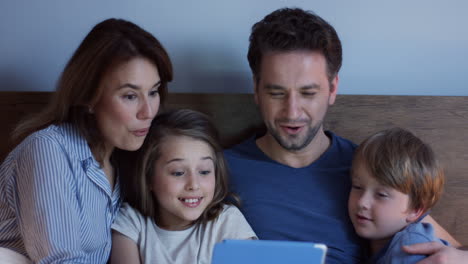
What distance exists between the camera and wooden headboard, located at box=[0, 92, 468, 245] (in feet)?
5.74

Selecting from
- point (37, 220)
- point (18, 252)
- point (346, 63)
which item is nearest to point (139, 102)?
point (37, 220)

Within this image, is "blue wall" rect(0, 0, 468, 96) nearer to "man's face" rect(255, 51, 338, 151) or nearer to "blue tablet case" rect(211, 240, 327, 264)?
"man's face" rect(255, 51, 338, 151)

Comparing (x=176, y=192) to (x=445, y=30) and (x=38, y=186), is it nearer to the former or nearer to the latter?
(x=38, y=186)

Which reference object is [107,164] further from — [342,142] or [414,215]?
[414,215]

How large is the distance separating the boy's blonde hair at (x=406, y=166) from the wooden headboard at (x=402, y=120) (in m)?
0.29

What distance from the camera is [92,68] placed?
135 cm

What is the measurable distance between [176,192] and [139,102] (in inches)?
10.9

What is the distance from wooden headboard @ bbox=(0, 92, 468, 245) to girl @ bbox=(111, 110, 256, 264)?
237 mm

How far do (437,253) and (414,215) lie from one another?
15 centimetres

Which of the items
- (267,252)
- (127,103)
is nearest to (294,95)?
(127,103)

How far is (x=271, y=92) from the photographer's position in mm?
1564

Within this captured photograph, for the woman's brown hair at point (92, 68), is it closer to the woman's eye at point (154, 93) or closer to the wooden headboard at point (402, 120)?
the woman's eye at point (154, 93)

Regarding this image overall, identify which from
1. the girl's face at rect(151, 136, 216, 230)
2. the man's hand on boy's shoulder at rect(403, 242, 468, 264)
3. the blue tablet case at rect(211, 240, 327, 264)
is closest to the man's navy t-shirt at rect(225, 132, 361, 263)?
the girl's face at rect(151, 136, 216, 230)

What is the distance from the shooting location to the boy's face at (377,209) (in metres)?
1.41
